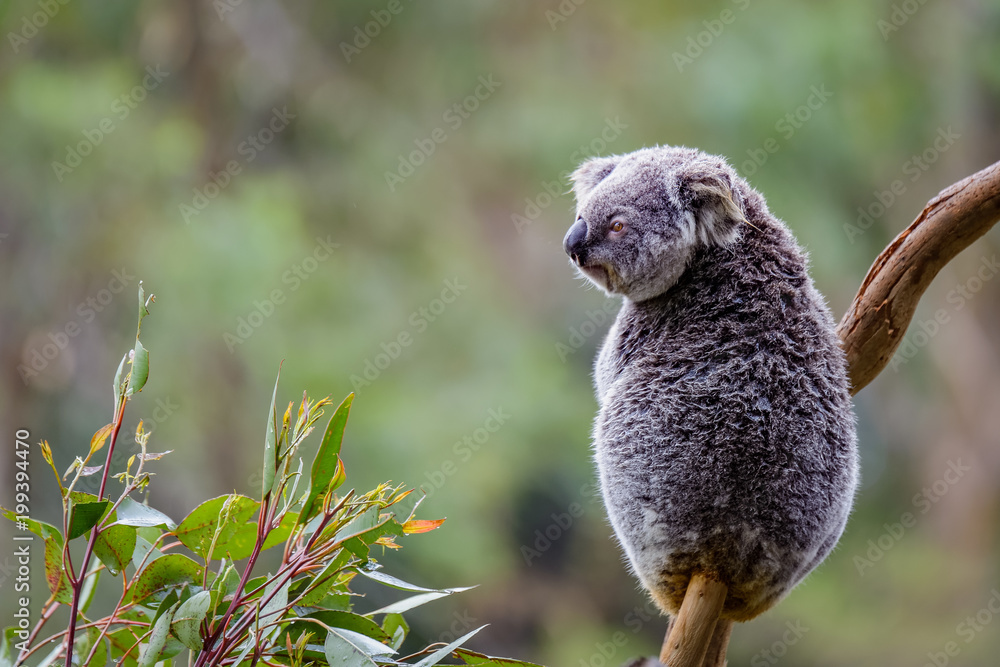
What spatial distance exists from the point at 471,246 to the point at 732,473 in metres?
5.36

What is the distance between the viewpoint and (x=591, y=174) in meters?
1.81

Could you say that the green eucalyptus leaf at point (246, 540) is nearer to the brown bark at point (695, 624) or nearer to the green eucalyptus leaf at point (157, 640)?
the green eucalyptus leaf at point (157, 640)

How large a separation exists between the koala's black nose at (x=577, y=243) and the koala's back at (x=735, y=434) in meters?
0.19

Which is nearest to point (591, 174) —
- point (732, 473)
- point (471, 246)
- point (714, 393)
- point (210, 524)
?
point (714, 393)

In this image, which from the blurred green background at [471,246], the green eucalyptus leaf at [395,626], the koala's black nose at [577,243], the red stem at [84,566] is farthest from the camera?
the blurred green background at [471,246]

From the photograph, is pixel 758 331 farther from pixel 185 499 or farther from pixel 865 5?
pixel 865 5

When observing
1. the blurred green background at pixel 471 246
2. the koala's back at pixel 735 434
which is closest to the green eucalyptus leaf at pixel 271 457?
the koala's back at pixel 735 434

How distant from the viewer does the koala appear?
4.58 ft

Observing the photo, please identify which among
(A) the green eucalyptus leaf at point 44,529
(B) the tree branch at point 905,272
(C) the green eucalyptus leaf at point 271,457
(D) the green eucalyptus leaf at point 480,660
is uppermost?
(B) the tree branch at point 905,272

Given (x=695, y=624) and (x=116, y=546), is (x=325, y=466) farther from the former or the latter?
(x=695, y=624)

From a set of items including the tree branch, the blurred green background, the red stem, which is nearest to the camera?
the red stem

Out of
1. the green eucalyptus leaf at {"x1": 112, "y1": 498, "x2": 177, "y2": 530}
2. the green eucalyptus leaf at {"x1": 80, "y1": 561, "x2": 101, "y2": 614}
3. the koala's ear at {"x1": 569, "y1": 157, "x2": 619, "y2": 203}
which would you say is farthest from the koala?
the green eucalyptus leaf at {"x1": 80, "y1": 561, "x2": 101, "y2": 614}

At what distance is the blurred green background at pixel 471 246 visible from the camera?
488 cm

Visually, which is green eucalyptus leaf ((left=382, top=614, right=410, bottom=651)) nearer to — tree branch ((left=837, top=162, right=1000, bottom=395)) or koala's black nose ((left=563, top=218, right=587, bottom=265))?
koala's black nose ((left=563, top=218, right=587, bottom=265))
